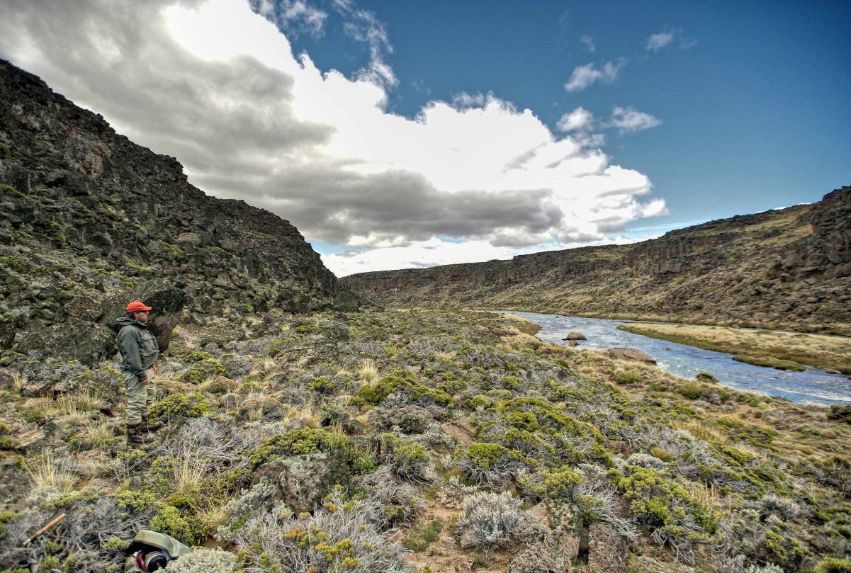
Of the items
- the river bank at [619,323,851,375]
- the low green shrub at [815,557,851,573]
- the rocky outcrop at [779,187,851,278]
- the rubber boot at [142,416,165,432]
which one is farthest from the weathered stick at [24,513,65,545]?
the rocky outcrop at [779,187,851,278]

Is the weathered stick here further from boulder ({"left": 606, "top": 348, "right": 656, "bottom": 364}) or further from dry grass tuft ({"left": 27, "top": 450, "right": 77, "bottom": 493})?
boulder ({"left": 606, "top": 348, "right": 656, "bottom": 364})

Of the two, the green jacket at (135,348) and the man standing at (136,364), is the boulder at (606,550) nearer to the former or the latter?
the man standing at (136,364)

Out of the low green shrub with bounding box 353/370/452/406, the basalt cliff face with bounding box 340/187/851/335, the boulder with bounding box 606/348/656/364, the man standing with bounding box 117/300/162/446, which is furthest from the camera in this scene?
the basalt cliff face with bounding box 340/187/851/335

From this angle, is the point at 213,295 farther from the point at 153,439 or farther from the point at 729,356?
the point at 729,356

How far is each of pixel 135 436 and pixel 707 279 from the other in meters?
99.0

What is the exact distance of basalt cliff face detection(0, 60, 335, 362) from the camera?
1123cm

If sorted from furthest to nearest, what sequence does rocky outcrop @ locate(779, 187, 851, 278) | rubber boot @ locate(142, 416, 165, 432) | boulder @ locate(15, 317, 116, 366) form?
rocky outcrop @ locate(779, 187, 851, 278) < boulder @ locate(15, 317, 116, 366) < rubber boot @ locate(142, 416, 165, 432)

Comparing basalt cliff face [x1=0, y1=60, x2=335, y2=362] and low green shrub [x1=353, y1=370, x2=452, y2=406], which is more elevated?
basalt cliff face [x1=0, y1=60, x2=335, y2=362]

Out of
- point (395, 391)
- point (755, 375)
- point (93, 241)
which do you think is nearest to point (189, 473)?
point (395, 391)

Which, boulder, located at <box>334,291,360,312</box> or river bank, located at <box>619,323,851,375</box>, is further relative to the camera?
boulder, located at <box>334,291,360,312</box>

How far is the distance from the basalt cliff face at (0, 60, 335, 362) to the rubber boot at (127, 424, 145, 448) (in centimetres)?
531

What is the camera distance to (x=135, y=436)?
19.9 ft

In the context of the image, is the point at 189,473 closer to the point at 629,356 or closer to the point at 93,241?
the point at 93,241

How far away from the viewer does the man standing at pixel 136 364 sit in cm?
626
